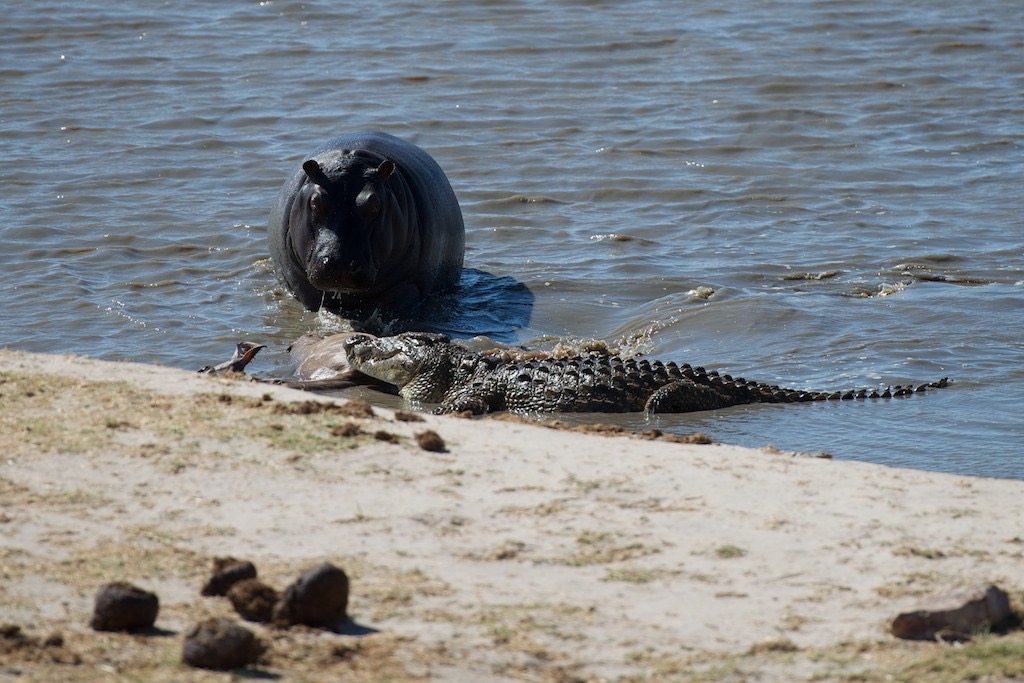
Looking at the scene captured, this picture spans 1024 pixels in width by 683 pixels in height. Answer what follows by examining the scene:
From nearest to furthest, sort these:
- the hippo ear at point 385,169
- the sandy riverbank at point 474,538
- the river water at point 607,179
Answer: the sandy riverbank at point 474,538 < the river water at point 607,179 < the hippo ear at point 385,169

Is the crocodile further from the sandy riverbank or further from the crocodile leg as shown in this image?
the sandy riverbank

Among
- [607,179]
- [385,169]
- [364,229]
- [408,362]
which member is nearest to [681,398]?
[408,362]

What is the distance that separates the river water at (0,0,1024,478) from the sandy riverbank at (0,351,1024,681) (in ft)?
6.69

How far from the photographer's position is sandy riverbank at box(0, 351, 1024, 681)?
3.93 m

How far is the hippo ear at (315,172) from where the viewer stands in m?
10.0

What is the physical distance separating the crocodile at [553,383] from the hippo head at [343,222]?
1.45 m

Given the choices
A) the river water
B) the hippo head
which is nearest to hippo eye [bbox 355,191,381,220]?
the hippo head

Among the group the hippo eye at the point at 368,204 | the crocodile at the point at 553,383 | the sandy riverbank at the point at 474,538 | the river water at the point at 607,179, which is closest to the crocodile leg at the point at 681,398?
the crocodile at the point at 553,383

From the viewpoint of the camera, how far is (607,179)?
14164mm

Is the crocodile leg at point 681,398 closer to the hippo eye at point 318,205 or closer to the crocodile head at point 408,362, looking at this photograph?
the crocodile head at point 408,362

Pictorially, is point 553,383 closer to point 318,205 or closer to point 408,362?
point 408,362

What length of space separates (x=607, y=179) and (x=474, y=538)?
971cm

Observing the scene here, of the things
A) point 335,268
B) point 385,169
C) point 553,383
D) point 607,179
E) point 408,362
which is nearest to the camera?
point 553,383

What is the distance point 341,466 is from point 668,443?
1.52 m
